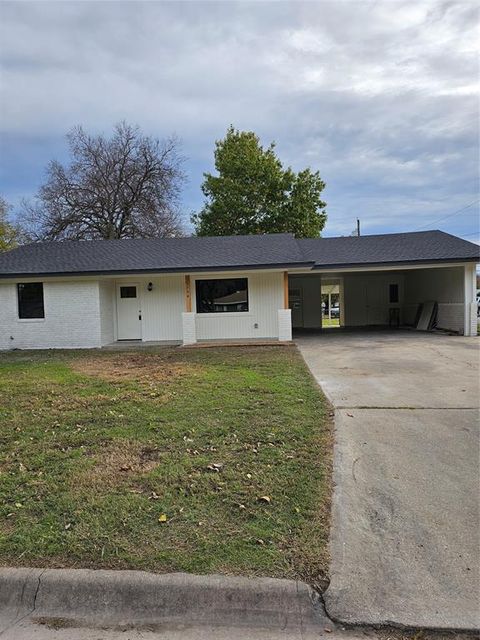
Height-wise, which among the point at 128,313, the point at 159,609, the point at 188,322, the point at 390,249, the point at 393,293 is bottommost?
the point at 159,609

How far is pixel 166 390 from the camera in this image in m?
7.40

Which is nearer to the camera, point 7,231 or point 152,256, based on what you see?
point 152,256

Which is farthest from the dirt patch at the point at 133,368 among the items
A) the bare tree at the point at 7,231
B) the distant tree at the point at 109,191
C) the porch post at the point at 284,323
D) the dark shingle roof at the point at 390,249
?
the bare tree at the point at 7,231

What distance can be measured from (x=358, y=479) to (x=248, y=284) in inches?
488

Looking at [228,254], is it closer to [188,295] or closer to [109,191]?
[188,295]

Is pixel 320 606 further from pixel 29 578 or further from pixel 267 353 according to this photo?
pixel 267 353

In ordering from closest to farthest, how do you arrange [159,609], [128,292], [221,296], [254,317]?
[159,609], [254,317], [221,296], [128,292]

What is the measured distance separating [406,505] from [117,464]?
260 cm

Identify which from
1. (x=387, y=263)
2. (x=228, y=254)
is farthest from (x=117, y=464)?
(x=387, y=263)

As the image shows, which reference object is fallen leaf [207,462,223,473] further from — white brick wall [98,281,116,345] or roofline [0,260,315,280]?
white brick wall [98,281,116,345]

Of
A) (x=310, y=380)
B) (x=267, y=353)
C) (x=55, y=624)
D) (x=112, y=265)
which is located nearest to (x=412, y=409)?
(x=310, y=380)

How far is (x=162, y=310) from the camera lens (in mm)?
16578

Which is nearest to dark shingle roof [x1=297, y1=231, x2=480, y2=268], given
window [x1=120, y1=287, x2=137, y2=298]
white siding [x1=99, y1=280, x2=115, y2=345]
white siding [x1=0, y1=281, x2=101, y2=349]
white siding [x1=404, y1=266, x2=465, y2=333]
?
white siding [x1=404, y1=266, x2=465, y2=333]

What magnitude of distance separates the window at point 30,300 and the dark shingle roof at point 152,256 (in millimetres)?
649
